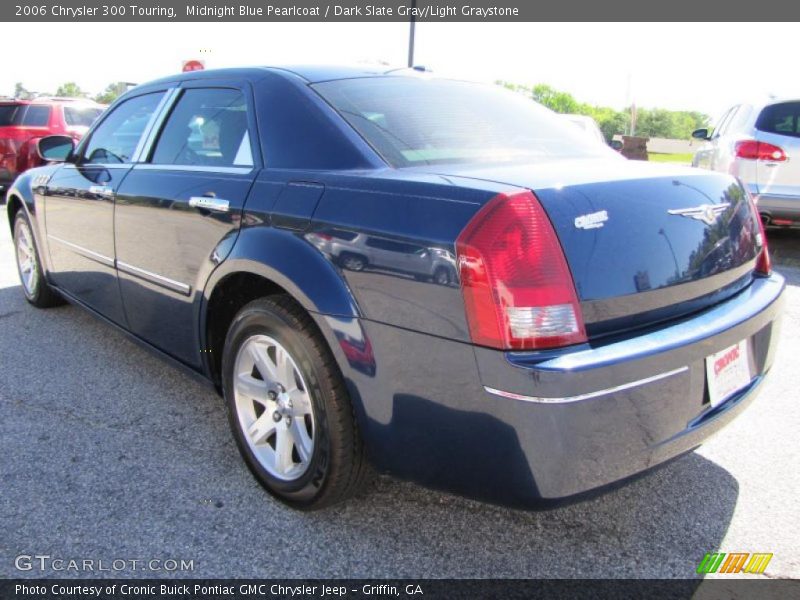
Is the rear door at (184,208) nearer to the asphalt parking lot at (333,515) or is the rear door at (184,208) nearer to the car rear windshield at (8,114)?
the asphalt parking lot at (333,515)

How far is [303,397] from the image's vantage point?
2203mm

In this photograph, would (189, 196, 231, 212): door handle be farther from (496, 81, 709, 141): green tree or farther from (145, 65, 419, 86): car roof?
(496, 81, 709, 141): green tree

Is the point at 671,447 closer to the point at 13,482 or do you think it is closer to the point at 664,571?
the point at 664,571

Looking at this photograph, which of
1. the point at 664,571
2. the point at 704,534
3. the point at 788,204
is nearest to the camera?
the point at 664,571

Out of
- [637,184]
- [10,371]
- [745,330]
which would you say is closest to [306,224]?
[637,184]

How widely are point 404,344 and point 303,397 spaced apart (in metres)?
0.55

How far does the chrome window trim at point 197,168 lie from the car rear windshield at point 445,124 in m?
0.42

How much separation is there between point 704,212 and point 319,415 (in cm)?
137

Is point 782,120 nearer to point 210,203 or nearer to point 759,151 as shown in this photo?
point 759,151

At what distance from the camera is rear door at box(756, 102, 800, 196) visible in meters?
6.30

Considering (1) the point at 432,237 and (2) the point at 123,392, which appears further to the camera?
(2) the point at 123,392

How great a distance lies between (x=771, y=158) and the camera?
6355 mm

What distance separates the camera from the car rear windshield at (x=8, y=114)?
11.1 metres

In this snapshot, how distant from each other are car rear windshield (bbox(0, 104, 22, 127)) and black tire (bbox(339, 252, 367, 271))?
11.5m
